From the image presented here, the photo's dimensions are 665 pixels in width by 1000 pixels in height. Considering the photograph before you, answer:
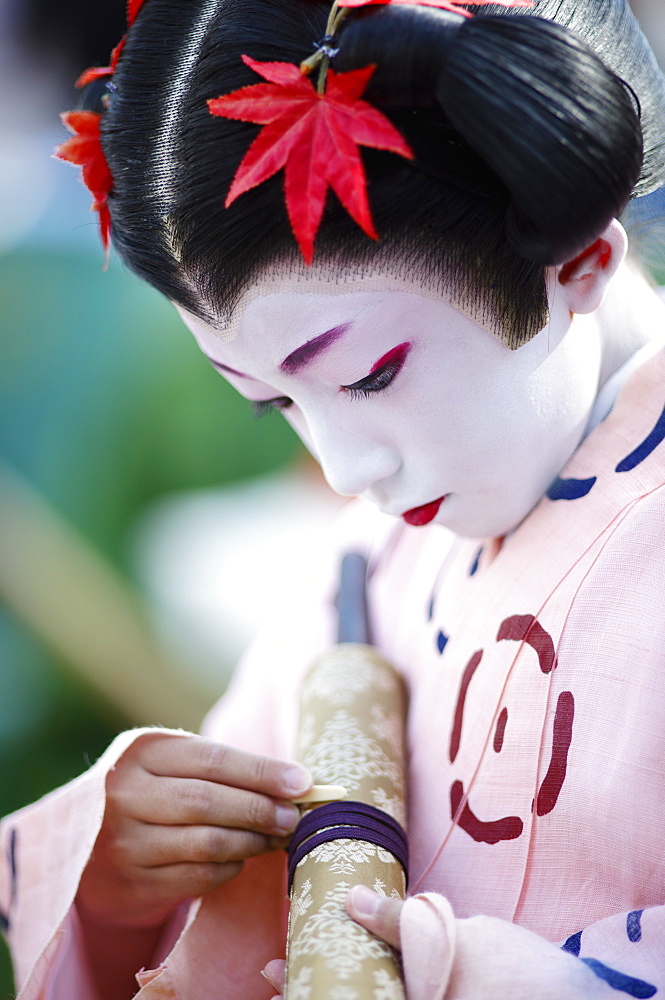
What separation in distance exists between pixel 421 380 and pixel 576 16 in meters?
0.29

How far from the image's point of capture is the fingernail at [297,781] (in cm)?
74

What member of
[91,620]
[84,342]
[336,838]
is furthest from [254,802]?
[84,342]

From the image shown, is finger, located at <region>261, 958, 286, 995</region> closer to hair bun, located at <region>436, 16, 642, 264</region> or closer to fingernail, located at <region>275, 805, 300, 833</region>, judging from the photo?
fingernail, located at <region>275, 805, 300, 833</region>

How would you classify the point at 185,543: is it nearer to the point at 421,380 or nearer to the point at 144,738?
the point at 144,738

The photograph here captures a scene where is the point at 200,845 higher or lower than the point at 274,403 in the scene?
lower

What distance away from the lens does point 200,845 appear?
75 cm

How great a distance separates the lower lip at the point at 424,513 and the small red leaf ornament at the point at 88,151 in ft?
1.17

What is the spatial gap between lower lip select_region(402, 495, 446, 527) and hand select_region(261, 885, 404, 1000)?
0.29 m

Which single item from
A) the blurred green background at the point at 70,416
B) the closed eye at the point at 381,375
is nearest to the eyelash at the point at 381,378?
the closed eye at the point at 381,375

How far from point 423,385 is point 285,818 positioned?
37cm

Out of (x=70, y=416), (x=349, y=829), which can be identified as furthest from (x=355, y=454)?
(x=70, y=416)

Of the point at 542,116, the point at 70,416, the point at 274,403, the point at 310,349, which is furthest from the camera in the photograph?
the point at 70,416

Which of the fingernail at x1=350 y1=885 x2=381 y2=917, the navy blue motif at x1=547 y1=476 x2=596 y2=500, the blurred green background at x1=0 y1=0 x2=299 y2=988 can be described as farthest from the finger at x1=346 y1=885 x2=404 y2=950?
the blurred green background at x1=0 y1=0 x2=299 y2=988

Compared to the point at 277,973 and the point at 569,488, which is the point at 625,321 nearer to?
the point at 569,488
